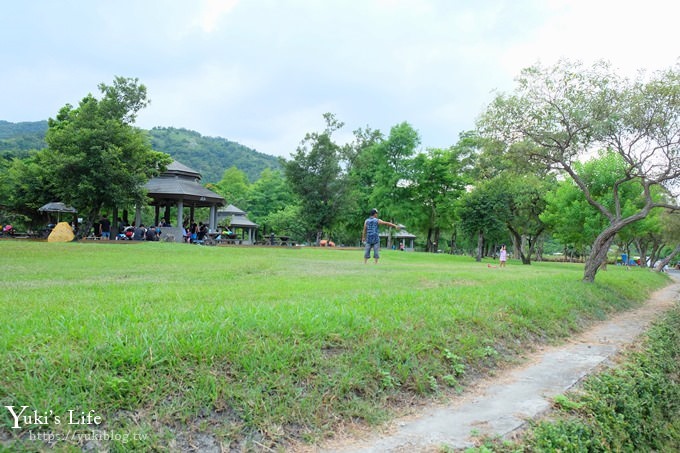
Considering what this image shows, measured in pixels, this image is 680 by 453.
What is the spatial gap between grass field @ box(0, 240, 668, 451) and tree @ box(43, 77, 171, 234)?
17178mm

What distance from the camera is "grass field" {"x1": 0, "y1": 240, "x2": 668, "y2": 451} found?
2996mm

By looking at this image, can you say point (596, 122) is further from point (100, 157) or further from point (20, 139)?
point (20, 139)

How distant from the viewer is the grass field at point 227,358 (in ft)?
9.83

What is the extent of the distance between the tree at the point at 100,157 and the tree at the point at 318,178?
11.2 metres

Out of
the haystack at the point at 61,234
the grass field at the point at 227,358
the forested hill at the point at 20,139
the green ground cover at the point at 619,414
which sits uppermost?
the forested hill at the point at 20,139

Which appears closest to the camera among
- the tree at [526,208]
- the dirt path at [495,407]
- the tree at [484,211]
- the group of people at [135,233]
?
the dirt path at [495,407]

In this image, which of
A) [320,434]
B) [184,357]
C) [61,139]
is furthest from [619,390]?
[61,139]

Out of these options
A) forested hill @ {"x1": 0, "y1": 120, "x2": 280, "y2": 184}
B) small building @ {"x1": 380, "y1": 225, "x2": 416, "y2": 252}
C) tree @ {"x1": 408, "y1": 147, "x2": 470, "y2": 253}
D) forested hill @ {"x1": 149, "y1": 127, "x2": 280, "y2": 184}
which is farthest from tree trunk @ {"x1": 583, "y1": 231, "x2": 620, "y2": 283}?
forested hill @ {"x1": 149, "y1": 127, "x2": 280, "y2": 184}

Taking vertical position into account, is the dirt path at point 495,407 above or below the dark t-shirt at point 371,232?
below

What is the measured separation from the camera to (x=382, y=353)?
4652 millimetres

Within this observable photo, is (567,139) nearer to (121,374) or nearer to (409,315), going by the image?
(409,315)

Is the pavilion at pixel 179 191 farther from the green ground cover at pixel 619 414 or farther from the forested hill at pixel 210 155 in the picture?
the forested hill at pixel 210 155

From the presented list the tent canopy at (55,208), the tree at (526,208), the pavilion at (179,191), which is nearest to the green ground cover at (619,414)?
the tree at (526,208)

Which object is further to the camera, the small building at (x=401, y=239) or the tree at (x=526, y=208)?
the small building at (x=401, y=239)
